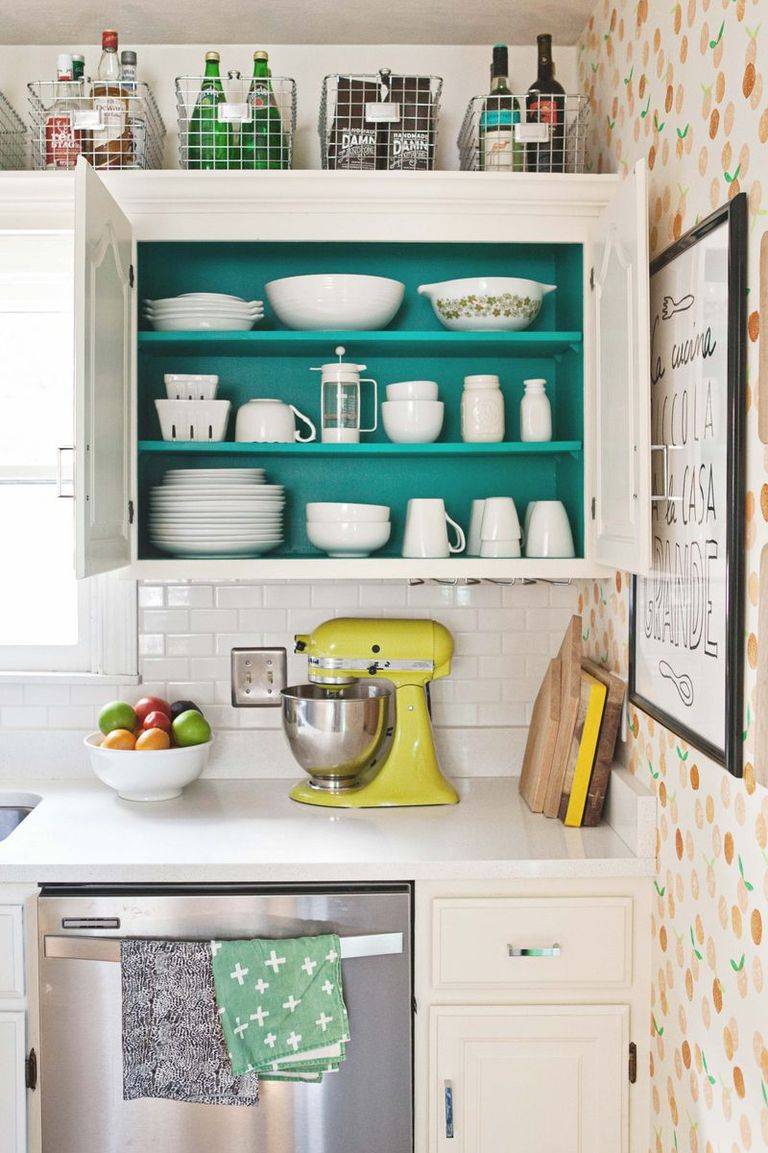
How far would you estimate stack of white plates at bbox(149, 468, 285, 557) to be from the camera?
7.30ft

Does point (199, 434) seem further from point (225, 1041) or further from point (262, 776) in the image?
point (225, 1041)

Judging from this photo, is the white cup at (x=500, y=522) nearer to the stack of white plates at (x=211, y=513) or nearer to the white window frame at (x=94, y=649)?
the stack of white plates at (x=211, y=513)

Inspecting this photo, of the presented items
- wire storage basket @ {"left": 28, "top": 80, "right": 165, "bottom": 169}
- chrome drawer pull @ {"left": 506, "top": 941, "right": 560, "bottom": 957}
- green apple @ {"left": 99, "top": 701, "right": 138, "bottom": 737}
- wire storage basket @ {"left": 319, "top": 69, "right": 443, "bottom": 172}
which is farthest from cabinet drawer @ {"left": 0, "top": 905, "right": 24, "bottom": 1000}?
wire storage basket @ {"left": 319, "top": 69, "right": 443, "bottom": 172}

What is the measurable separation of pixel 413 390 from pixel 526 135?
0.55m

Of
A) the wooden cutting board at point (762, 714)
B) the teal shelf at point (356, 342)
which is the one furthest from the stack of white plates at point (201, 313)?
the wooden cutting board at point (762, 714)

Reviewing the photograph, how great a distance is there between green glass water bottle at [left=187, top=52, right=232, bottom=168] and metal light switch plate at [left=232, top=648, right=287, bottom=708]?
1075 millimetres

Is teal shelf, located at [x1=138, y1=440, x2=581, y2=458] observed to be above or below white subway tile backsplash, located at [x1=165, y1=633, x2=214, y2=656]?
above

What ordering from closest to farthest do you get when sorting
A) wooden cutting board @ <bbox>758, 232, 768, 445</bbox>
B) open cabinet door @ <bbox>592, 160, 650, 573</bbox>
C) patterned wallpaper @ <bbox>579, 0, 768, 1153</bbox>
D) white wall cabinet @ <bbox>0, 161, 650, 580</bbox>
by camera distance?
wooden cutting board @ <bbox>758, 232, 768, 445</bbox>
patterned wallpaper @ <bbox>579, 0, 768, 1153</bbox>
open cabinet door @ <bbox>592, 160, 650, 573</bbox>
white wall cabinet @ <bbox>0, 161, 650, 580</bbox>

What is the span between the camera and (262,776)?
2.54 m

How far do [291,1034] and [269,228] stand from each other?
5.06 feet

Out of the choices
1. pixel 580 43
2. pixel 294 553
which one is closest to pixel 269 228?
pixel 294 553

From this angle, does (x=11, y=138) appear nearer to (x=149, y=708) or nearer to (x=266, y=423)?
(x=266, y=423)

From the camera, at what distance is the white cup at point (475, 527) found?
7.56ft

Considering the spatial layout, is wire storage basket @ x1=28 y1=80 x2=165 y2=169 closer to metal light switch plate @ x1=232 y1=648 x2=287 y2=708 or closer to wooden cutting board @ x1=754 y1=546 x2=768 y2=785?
metal light switch plate @ x1=232 y1=648 x2=287 y2=708
